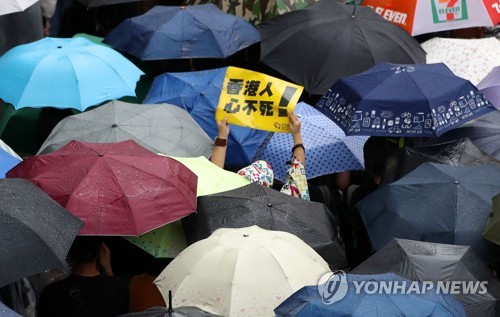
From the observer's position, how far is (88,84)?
29.3 feet

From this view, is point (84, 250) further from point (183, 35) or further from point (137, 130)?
point (183, 35)

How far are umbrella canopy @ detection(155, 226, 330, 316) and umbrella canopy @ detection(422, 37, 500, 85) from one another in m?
4.61

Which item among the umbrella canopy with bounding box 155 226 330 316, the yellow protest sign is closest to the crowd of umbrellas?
the umbrella canopy with bounding box 155 226 330 316

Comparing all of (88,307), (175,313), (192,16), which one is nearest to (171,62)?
(192,16)

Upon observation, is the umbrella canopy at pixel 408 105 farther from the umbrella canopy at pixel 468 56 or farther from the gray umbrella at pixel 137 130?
the umbrella canopy at pixel 468 56

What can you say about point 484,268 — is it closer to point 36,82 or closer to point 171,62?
point 36,82

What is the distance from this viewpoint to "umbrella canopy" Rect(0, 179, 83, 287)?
221 inches

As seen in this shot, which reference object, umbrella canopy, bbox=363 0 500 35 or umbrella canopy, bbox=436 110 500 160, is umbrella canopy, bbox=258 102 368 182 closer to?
umbrella canopy, bbox=436 110 500 160

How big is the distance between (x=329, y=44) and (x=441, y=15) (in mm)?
2011

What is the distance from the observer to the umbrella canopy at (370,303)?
16.6ft

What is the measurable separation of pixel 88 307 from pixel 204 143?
2.27 m

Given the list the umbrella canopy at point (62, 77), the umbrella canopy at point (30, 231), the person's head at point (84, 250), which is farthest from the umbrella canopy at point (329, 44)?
the umbrella canopy at point (30, 231)

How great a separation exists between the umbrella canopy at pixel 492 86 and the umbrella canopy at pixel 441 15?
6.81ft

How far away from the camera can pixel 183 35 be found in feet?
33.8
